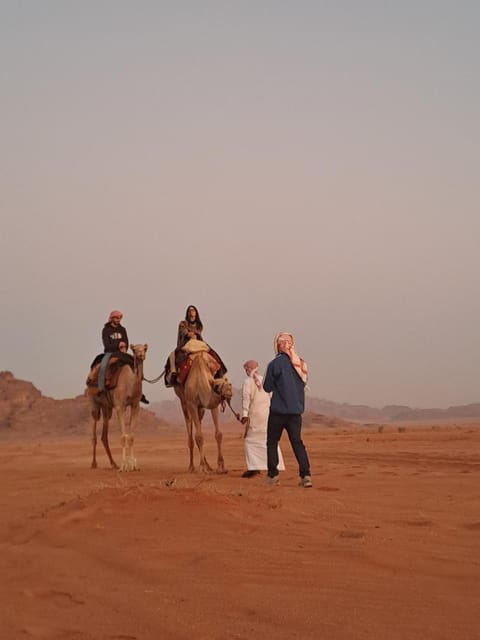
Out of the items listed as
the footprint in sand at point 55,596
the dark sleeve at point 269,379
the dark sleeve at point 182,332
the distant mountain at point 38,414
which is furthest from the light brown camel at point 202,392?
Answer: the distant mountain at point 38,414

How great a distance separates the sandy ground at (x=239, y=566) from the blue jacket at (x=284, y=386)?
7.28 feet

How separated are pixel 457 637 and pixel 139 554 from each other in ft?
9.14

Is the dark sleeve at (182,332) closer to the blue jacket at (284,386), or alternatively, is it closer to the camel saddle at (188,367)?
the camel saddle at (188,367)

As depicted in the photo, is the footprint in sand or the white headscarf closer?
the footprint in sand

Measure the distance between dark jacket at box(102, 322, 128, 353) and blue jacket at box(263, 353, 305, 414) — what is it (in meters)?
5.47

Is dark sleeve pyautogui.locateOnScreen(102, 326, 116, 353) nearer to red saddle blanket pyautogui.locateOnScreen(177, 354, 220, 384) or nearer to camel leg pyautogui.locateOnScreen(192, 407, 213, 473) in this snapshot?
red saddle blanket pyautogui.locateOnScreen(177, 354, 220, 384)

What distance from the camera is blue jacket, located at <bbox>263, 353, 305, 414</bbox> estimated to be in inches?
490

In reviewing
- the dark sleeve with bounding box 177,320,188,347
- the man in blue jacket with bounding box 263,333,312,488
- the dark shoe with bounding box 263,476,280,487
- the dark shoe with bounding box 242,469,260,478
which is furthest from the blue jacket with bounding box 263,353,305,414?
the dark sleeve with bounding box 177,320,188,347

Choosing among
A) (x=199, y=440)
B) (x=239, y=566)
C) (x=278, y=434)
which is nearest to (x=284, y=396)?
(x=278, y=434)

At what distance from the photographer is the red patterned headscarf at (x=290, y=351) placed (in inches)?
502

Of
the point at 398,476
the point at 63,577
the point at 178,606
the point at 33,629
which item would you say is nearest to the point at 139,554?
the point at 63,577

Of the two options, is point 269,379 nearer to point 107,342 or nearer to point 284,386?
point 284,386

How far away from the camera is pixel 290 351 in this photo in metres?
12.8

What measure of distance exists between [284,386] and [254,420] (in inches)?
89.8
